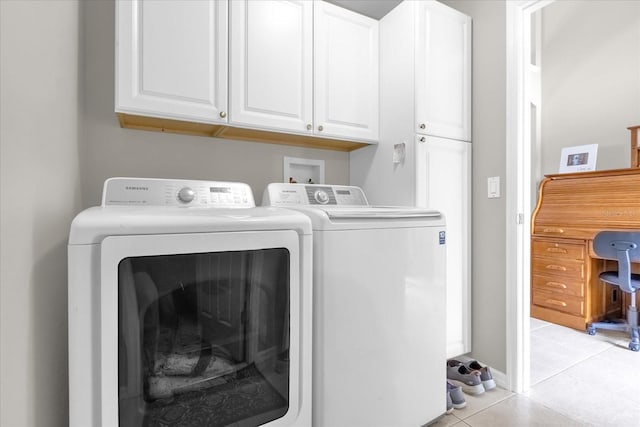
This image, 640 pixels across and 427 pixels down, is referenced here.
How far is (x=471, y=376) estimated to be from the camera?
1.78 meters

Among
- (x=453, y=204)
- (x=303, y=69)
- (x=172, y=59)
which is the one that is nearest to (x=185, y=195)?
(x=172, y=59)

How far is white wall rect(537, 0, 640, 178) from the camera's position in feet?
10.00

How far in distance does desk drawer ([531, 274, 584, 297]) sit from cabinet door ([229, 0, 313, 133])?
2.91 metres

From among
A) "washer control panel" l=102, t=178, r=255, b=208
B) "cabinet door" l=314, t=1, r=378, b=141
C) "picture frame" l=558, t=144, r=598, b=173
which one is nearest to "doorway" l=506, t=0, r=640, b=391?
"picture frame" l=558, t=144, r=598, b=173

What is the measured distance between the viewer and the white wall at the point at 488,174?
1.85 metres

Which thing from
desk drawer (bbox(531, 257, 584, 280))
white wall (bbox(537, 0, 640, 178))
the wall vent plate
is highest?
white wall (bbox(537, 0, 640, 178))

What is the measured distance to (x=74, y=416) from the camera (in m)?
0.77

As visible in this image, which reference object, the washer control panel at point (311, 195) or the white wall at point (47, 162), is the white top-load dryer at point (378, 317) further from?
the white wall at point (47, 162)

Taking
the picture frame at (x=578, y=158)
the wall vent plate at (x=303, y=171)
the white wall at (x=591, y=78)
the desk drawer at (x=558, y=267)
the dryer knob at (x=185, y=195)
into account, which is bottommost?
the desk drawer at (x=558, y=267)

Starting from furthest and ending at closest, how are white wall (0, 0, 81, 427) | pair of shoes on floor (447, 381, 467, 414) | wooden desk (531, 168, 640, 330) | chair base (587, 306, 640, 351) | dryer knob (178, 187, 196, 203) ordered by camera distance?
1. wooden desk (531, 168, 640, 330)
2. chair base (587, 306, 640, 351)
3. pair of shoes on floor (447, 381, 467, 414)
4. dryer knob (178, 187, 196, 203)
5. white wall (0, 0, 81, 427)

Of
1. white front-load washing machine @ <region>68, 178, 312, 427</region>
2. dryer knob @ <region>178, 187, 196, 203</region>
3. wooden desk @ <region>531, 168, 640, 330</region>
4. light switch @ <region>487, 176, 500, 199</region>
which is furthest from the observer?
wooden desk @ <region>531, 168, 640, 330</region>

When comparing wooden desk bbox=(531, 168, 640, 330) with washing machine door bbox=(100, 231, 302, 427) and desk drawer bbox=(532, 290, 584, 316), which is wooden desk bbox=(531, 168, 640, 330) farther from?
washing machine door bbox=(100, 231, 302, 427)

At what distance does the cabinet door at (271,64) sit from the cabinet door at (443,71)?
63 centimetres

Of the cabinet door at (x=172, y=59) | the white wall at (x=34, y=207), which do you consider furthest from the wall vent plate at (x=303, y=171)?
the white wall at (x=34, y=207)
